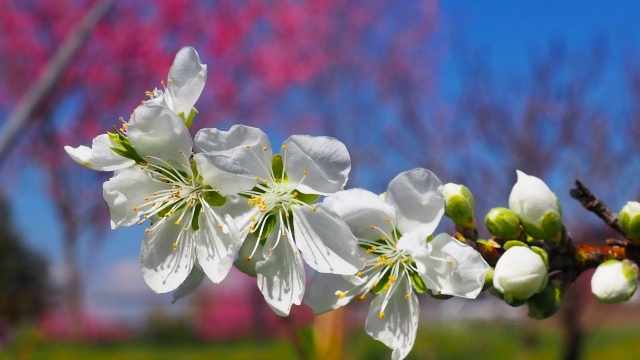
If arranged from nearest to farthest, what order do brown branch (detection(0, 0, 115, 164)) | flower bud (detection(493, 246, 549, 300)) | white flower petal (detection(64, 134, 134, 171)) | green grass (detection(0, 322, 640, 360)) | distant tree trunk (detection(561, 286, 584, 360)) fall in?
1. flower bud (detection(493, 246, 549, 300))
2. white flower petal (detection(64, 134, 134, 171))
3. brown branch (detection(0, 0, 115, 164))
4. distant tree trunk (detection(561, 286, 584, 360))
5. green grass (detection(0, 322, 640, 360))

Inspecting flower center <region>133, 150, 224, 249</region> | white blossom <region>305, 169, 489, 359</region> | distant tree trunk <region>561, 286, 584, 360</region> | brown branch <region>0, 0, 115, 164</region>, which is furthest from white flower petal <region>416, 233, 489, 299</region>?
distant tree trunk <region>561, 286, 584, 360</region>

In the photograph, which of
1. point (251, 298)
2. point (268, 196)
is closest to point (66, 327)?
point (251, 298)

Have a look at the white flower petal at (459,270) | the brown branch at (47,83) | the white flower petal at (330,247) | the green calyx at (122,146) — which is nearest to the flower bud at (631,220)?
the white flower petal at (459,270)

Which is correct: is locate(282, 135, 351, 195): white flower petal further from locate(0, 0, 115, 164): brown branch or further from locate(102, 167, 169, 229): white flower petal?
locate(0, 0, 115, 164): brown branch

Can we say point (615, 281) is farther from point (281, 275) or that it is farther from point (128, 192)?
point (128, 192)

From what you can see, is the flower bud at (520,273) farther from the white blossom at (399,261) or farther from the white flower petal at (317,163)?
the white flower petal at (317,163)

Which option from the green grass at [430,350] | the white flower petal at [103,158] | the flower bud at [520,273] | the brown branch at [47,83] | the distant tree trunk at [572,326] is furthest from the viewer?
the green grass at [430,350]

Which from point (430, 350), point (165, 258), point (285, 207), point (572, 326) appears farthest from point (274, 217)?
point (430, 350)
